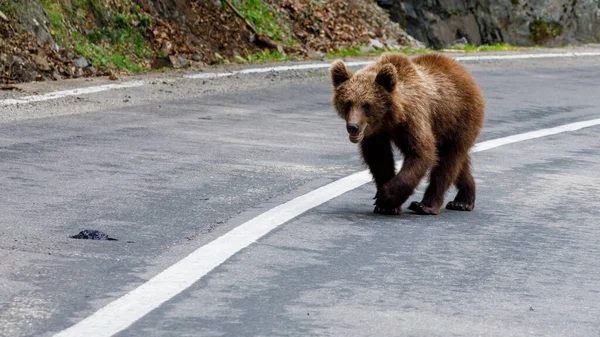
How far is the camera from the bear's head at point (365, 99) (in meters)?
9.14

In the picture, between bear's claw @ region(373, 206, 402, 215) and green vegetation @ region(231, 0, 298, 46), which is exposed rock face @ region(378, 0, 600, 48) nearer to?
green vegetation @ region(231, 0, 298, 46)

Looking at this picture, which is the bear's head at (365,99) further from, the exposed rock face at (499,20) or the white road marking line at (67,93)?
the exposed rock face at (499,20)

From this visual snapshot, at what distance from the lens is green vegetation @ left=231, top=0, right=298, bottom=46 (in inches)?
978

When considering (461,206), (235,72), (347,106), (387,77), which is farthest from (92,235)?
(235,72)

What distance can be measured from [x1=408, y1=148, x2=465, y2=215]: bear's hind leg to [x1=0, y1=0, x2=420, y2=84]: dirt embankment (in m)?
8.94

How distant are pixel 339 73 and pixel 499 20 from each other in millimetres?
22364

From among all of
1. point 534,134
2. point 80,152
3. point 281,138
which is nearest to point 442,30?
point 534,134

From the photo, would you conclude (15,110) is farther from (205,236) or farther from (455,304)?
(455,304)

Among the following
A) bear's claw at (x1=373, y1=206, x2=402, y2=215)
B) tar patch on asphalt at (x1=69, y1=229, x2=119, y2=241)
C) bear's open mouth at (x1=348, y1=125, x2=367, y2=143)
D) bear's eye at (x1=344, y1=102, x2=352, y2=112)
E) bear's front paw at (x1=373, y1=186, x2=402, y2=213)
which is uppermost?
bear's eye at (x1=344, y1=102, x2=352, y2=112)

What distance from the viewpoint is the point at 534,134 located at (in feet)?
49.8

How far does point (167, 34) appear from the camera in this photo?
22.2 meters

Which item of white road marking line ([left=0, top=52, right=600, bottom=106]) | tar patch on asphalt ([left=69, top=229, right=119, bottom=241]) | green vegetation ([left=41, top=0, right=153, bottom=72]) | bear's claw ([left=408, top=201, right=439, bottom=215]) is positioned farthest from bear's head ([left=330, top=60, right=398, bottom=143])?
green vegetation ([left=41, top=0, right=153, bottom=72])

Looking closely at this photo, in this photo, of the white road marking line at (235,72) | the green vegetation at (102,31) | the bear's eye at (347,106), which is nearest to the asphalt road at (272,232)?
the white road marking line at (235,72)

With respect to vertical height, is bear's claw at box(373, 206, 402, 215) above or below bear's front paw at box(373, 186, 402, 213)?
below
